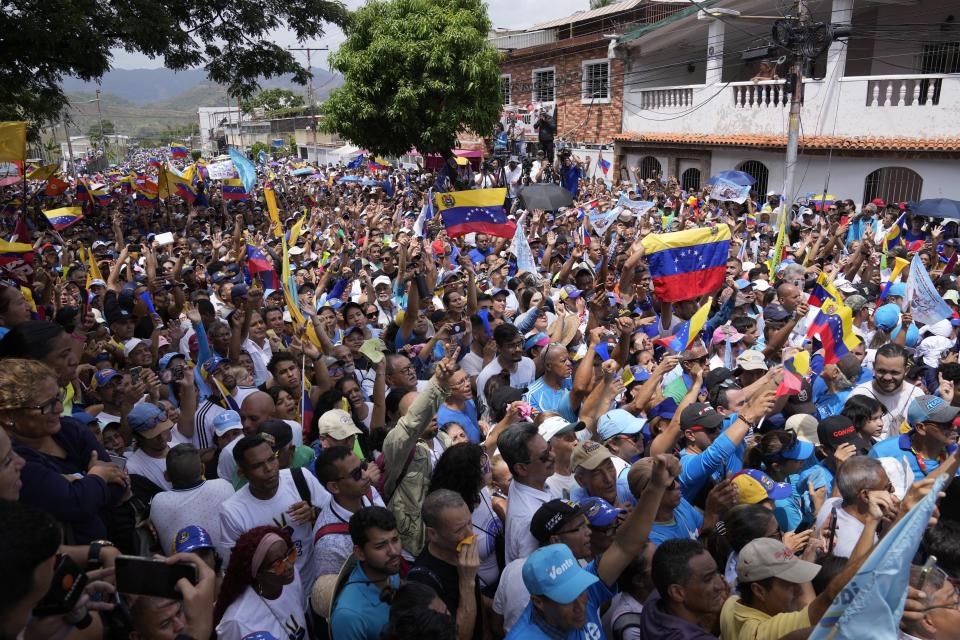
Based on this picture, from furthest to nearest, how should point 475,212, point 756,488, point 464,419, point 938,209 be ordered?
point 938,209 < point 475,212 < point 464,419 < point 756,488

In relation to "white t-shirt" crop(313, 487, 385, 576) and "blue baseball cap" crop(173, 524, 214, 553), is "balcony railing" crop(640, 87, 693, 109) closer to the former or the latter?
"white t-shirt" crop(313, 487, 385, 576)

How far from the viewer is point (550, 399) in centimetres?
473

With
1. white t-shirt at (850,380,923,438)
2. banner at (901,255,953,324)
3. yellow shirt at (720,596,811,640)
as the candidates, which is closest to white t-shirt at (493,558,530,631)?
yellow shirt at (720,596,811,640)

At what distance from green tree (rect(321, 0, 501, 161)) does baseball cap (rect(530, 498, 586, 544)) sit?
16694 mm

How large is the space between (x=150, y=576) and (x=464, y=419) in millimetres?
2550

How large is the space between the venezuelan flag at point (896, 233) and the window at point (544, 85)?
1734 cm

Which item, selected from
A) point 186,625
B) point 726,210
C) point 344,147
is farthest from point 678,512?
point 344,147

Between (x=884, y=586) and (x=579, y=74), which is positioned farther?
(x=579, y=74)

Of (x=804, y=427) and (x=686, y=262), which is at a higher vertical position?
(x=686, y=262)

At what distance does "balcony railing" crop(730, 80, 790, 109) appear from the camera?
1758 centimetres

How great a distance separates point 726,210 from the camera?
14258 mm

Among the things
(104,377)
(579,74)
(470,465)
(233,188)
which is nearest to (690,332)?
(470,465)

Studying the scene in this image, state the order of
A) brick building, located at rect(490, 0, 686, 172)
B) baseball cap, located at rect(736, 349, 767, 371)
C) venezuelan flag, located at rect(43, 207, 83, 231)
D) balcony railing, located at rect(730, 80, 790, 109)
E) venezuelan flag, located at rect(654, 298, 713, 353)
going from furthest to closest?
brick building, located at rect(490, 0, 686, 172), balcony railing, located at rect(730, 80, 790, 109), venezuelan flag, located at rect(43, 207, 83, 231), venezuelan flag, located at rect(654, 298, 713, 353), baseball cap, located at rect(736, 349, 767, 371)

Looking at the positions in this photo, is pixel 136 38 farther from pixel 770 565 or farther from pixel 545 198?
pixel 770 565
